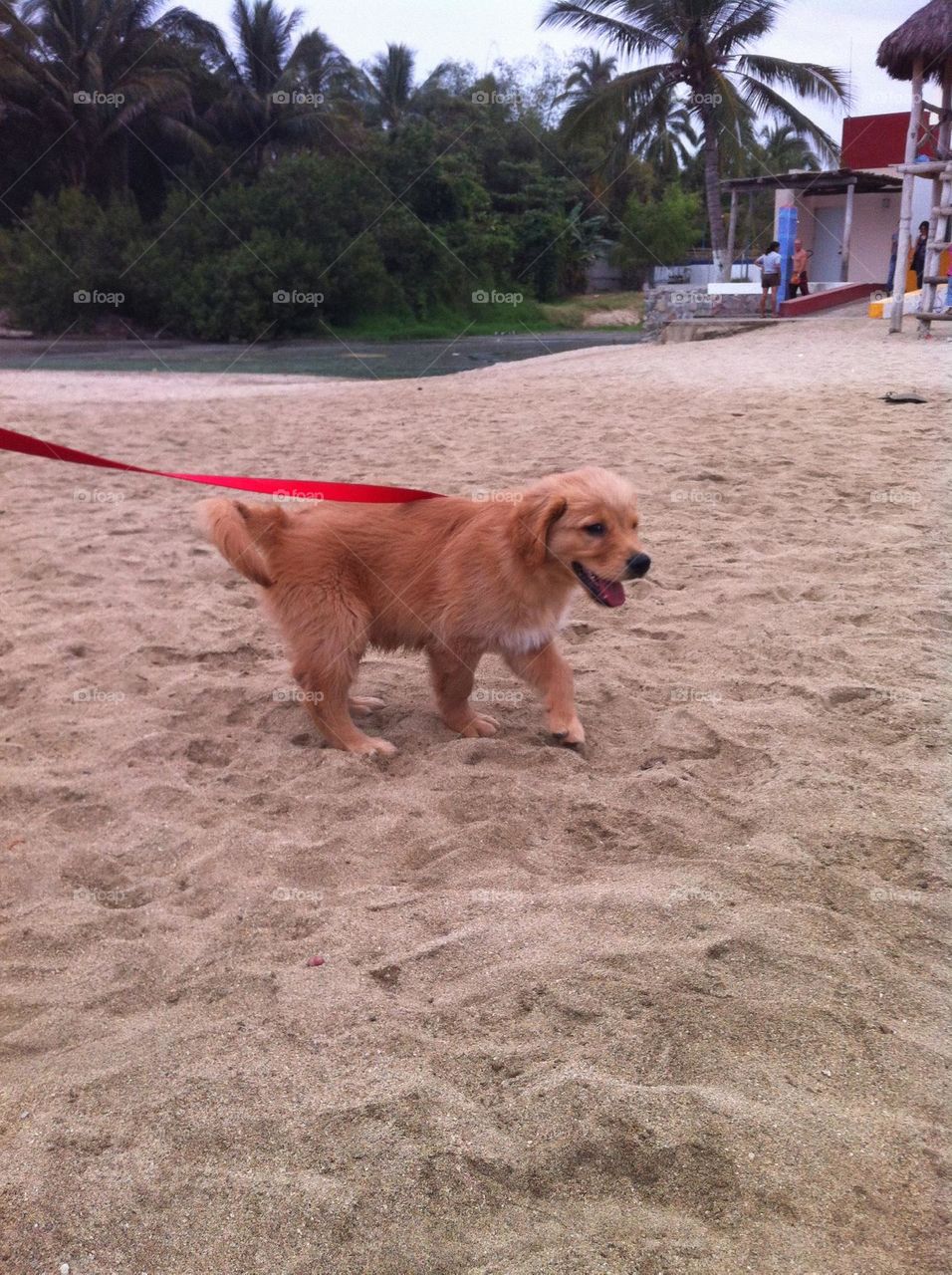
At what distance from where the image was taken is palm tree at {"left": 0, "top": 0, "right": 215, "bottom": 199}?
2584 cm

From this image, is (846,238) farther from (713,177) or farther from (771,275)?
(771,275)

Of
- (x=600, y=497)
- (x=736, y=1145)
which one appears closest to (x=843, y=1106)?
(x=736, y=1145)

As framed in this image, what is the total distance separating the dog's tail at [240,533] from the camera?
356 centimetres

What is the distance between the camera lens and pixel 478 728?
13.3 feet

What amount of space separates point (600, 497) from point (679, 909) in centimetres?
155

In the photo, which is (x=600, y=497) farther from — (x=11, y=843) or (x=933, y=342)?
(x=933, y=342)

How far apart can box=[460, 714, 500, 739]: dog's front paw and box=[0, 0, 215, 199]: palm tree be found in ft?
86.0

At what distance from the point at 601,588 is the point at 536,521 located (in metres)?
0.34

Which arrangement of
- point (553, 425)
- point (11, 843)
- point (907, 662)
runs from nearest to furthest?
point (11, 843) < point (907, 662) < point (553, 425)

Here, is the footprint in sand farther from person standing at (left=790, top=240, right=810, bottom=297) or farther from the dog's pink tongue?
person standing at (left=790, top=240, right=810, bottom=297)

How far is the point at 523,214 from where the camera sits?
37.0m
